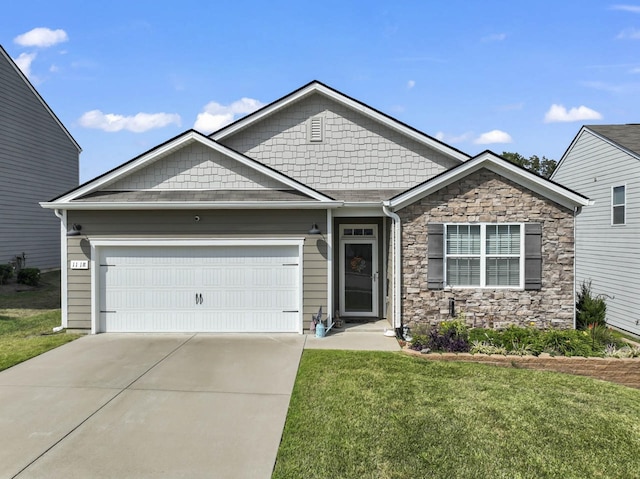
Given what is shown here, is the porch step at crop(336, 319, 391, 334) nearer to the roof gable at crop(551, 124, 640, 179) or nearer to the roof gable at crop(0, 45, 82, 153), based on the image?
the roof gable at crop(551, 124, 640, 179)

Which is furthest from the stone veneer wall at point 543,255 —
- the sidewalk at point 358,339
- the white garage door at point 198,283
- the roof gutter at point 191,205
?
the white garage door at point 198,283

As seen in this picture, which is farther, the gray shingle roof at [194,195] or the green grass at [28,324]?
the gray shingle roof at [194,195]

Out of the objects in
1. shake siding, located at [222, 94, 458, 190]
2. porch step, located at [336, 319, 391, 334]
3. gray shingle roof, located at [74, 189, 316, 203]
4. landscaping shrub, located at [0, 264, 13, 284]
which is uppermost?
shake siding, located at [222, 94, 458, 190]

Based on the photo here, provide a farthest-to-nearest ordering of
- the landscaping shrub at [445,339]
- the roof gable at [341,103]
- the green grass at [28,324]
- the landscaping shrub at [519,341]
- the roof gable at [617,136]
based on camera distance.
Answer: the roof gable at [617,136] → the roof gable at [341,103] → the green grass at [28,324] → the landscaping shrub at [445,339] → the landscaping shrub at [519,341]

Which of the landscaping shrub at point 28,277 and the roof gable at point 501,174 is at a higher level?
the roof gable at point 501,174

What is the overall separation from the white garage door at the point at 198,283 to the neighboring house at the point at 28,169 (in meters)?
9.28

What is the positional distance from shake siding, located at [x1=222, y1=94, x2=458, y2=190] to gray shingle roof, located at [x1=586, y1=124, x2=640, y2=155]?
18.0 feet

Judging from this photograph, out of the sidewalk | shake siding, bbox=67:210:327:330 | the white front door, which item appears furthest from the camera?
the white front door

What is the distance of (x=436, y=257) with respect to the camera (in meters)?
8.83

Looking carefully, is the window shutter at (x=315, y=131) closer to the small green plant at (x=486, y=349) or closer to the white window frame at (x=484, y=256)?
the white window frame at (x=484, y=256)

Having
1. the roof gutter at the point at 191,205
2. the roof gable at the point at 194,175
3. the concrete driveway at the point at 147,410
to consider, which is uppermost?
the roof gable at the point at 194,175

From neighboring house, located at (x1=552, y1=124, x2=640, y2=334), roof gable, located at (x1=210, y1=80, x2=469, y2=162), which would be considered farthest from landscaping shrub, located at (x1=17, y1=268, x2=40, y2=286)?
neighboring house, located at (x1=552, y1=124, x2=640, y2=334)

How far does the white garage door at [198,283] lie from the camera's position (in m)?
9.23

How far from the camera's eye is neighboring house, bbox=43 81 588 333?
872cm
